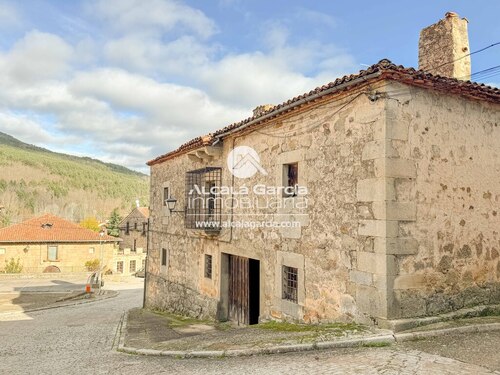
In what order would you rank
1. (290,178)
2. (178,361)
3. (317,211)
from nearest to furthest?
(178,361)
(317,211)
(290,178)

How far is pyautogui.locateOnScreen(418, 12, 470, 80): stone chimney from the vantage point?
337 inches

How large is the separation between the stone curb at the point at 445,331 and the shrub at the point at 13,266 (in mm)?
36224

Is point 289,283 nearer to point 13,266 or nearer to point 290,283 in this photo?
point 290,283

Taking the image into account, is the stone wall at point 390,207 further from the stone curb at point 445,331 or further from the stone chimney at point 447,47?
the stone chimney at point 447,47

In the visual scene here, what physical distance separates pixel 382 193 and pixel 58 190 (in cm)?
9584

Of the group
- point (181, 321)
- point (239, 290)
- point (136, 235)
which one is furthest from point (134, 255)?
point (239, 290)

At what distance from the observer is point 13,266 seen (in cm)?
3378

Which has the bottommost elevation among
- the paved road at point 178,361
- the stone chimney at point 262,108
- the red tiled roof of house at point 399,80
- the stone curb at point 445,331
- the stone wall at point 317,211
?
the paved road at point 178,361

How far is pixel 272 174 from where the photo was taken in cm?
841

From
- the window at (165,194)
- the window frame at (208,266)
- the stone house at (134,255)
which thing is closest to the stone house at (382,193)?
the window frame at (208,266)

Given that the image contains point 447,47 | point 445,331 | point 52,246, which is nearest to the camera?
point 445,331

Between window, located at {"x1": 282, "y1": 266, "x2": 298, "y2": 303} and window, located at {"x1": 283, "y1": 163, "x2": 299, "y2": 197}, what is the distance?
1.47 metres

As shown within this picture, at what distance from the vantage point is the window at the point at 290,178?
25.5 ft

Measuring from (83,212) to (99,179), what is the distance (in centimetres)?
1791
